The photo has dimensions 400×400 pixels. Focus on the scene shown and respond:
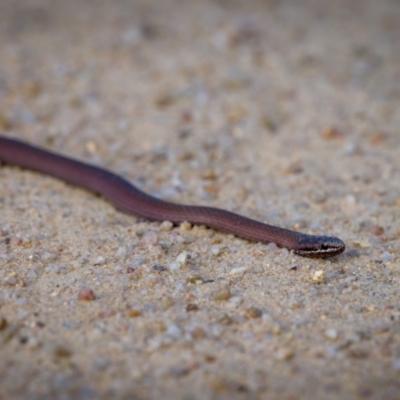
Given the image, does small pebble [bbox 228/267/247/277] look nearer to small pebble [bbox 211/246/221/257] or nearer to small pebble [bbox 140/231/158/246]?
small pebble [bbox 211/246/221/257]

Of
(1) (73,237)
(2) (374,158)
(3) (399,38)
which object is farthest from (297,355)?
(3) (399,38)

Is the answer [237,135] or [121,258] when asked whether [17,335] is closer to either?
[121,258]

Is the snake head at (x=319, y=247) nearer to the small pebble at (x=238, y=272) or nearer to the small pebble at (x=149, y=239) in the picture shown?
the small pebble at (x=238, y=272)

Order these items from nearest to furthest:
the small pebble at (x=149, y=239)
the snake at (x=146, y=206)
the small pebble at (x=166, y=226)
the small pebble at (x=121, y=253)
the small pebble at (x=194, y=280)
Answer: the small pebble at (x=194, y=280) → the small pebble at (x=121, y=253) → the snake at (x=146, y=206) → the small pebble at (x=149, y=239) → the small pebble at (x=166, y=226)

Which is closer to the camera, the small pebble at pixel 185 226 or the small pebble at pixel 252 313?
the small pebble at pixel 252 313

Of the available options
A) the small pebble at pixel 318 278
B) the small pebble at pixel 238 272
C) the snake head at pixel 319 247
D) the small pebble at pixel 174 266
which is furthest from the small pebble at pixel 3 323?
the snake head at pixel 319 247

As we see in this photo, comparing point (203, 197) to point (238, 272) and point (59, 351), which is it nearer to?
point (238, 272)

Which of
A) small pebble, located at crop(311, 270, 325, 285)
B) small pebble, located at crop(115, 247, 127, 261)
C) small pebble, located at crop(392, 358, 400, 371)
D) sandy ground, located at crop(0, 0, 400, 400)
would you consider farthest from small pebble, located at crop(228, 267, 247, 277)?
small pebble, located at crop(392, 358, 400, 371)

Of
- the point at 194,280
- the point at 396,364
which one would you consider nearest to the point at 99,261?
the point at 194,280
